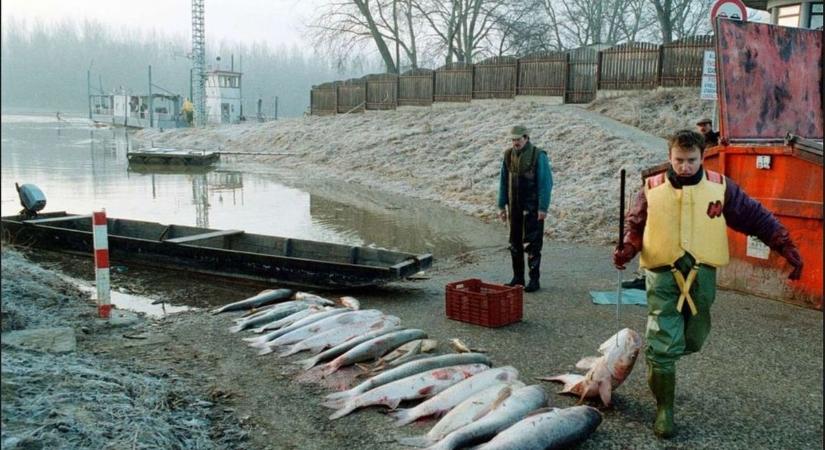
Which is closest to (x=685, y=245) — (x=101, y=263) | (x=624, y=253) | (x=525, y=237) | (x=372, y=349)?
(x=624, y=253)

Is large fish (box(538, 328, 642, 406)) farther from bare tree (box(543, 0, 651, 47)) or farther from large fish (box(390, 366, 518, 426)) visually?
bare tree (box(543, 0, 651, 47))

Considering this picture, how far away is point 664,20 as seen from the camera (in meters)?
36.5

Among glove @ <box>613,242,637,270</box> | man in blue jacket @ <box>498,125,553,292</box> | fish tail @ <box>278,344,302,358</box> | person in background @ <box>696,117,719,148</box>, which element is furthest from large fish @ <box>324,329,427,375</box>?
person in background @ <box>696,117,719,148</box>

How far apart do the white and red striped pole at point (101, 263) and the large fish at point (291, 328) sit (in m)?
1.96

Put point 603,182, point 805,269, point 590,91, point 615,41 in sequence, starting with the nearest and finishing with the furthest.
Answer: point 805,269, point 603,182, point 590,91, point 615,41

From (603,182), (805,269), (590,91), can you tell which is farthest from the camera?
(590,91)

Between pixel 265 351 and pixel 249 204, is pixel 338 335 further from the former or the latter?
pixel 249 204

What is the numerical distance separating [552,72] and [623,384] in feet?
78.3

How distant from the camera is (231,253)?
9.59 m

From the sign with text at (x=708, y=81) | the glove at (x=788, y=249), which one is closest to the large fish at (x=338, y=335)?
the glove at (x=788, y=249)

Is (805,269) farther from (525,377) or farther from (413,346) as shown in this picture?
(413,346)

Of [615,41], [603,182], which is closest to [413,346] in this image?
[603,182]

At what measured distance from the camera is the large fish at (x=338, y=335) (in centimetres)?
634

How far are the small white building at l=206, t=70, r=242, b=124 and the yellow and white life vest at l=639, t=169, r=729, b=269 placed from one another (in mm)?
57161
